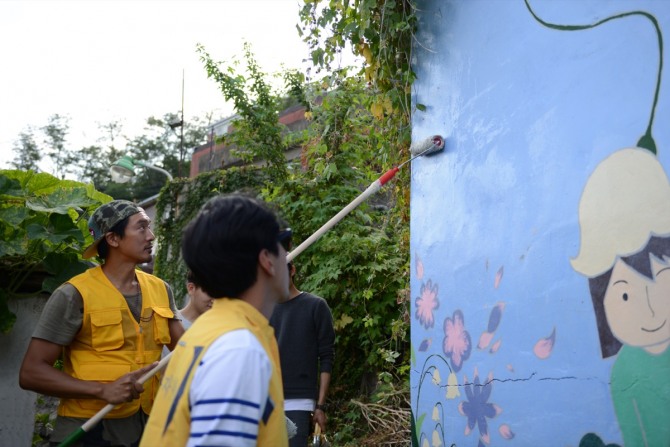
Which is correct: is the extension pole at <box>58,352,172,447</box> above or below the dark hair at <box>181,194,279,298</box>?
below

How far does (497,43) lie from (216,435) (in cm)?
250

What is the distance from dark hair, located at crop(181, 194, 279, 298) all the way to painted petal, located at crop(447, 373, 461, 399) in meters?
1.99

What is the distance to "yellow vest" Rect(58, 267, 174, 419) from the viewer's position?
302cm

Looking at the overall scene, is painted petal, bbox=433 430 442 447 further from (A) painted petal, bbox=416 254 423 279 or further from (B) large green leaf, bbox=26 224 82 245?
(B) large green leaf, bbox=26 224 82 245

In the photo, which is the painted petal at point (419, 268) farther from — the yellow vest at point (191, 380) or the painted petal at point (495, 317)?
the yellow vest at point (191, 380)

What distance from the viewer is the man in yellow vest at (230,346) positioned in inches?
60.4

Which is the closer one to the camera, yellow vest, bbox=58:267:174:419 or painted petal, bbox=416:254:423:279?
yellow vest, bbox=58:267:174:419

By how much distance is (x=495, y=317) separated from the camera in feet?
10.7

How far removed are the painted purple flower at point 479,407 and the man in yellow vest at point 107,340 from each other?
54.9 inches

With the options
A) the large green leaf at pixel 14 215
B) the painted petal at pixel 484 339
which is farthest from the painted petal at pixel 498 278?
the large green leaf at pixel 14 215

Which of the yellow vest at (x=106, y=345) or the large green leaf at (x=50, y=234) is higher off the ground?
the large green leaf at (x=50, y=234)

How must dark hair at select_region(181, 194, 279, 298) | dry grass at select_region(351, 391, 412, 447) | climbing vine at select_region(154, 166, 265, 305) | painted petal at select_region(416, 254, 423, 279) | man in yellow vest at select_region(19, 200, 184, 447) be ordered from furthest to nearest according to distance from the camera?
1. climbing vine at select_region(154, 166, 265, 305)
2. dry grass at select_region(351, 391, 412, 447)
3. painted petal at select_region(416, 254, 423, 279)
4. man in yellow vest at select_region(19, 200, 184, 447)
5. dark hair at select_region(181, 194, 279, 298)

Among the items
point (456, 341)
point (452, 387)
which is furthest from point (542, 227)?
point (452, 387)

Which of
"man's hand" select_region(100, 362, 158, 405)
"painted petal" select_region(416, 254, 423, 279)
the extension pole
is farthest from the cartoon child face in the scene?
"man's hand" select_region(100, 362, 158, 405)
